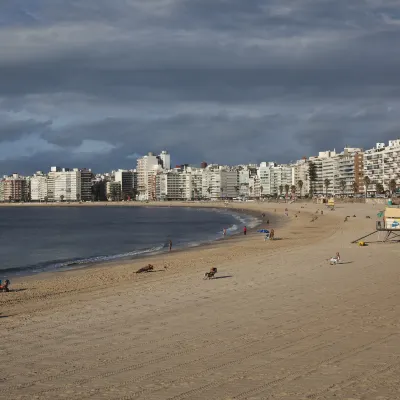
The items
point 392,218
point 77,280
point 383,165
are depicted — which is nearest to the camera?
point 77,280

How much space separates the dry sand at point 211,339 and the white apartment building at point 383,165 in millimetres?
148066

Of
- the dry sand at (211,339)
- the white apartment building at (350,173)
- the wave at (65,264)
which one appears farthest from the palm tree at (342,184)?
the dry sand at (211,339)

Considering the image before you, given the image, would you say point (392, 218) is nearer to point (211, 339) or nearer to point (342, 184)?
point (211, 339)

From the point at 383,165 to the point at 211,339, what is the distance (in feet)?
532

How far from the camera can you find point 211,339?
1077cm

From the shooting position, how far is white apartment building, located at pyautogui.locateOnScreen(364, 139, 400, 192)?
160 metres

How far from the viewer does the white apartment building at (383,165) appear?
160m

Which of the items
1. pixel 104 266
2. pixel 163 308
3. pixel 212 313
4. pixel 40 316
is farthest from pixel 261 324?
pixel 104 266

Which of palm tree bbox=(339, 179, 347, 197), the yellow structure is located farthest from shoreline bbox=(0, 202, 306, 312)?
palm tree bbox=(339, 179, 347, 197)

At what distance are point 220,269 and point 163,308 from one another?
834 cm

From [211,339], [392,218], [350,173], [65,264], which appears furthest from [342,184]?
[211,339]

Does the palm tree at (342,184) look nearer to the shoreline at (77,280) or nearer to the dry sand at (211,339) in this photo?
the shoreline at (77,280)

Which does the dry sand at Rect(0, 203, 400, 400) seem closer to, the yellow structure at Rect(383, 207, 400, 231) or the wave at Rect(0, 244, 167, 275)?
the wave at Rect(0, 244, 167, 275)

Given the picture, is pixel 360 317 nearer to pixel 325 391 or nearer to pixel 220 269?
pixel 325 391
